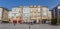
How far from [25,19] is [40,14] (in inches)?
6.3

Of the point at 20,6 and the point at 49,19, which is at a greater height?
the point at 20,6

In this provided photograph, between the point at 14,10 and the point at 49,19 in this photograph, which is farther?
the point at 49,19

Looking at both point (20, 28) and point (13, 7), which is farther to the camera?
point (20, 28)

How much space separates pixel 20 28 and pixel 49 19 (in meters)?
0.35

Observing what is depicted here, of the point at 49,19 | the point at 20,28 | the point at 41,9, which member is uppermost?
the point at 41,9

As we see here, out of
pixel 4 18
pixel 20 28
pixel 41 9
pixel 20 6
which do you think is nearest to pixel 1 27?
pixel 4 18

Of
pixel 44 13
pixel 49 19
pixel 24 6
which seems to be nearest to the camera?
pixel 24 6

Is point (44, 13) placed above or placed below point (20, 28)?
above

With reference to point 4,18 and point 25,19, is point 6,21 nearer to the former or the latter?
point 4,18

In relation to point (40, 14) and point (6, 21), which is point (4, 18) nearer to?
point (6, 21)

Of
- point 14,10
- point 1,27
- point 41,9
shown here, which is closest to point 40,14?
point 41,9

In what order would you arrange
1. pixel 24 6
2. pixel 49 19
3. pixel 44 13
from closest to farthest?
pixel 24 6, pixel 44 13, pixel 49 19

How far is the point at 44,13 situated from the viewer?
1.20 m

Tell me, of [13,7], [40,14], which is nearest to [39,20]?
[40,14]
